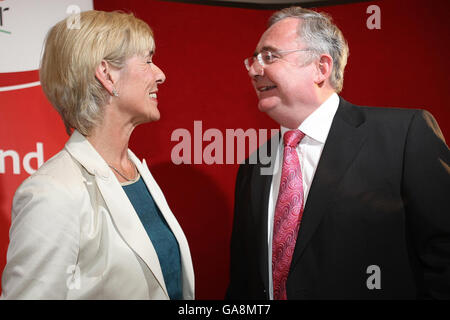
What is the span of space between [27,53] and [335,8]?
1.53 metres

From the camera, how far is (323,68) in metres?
1.87

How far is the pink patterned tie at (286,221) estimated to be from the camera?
1.66m

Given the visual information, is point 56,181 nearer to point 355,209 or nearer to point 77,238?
point 77,238

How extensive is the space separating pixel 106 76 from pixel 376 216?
1140mm

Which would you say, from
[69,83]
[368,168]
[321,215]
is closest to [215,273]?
[321,215]

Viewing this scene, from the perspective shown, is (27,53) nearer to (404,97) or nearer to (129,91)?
(129,91)

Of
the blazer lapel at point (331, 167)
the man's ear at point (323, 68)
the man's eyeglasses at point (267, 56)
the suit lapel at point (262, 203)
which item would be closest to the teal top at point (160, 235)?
the suit lapel at point (262, 203)

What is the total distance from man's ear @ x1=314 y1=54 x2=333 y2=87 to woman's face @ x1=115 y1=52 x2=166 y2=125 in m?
0.70

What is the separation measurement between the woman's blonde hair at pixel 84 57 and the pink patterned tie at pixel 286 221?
77 centimetres

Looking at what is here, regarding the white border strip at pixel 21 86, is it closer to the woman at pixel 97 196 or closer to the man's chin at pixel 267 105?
the woman at pixel 97 196

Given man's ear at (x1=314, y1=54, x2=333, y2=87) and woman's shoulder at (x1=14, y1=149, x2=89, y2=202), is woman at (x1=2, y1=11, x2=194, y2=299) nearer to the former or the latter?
woman's shoulder at (x1=14, y1=149, x2=89, y2=202)

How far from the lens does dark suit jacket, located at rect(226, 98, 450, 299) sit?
5.08 feet

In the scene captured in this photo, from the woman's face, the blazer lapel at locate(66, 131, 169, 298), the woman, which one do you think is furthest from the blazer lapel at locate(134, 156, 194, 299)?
the woman's face

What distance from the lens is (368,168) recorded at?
162 centimetres
